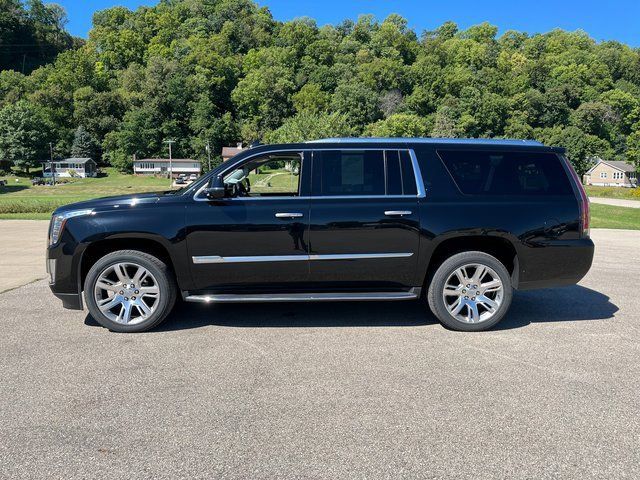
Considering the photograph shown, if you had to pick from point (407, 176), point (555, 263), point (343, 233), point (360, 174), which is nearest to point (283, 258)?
point (343, 233)

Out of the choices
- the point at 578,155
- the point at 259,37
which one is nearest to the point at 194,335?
the point at 578,155

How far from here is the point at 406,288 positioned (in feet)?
16.4

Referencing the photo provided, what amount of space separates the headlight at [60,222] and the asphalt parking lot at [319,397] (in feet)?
3.16

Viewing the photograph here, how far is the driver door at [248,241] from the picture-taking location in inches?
187

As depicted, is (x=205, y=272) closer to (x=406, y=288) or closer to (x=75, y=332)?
(x=75, y=332)

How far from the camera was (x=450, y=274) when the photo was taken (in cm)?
491

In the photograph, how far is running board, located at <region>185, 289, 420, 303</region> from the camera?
4.84 m

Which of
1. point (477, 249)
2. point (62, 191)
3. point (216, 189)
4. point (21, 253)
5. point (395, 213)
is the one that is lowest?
→ point (21, 253)

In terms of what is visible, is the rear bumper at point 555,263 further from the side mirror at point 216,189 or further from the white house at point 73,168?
the white house at point 73,168

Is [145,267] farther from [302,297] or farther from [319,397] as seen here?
[319,397]

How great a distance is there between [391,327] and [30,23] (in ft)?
587

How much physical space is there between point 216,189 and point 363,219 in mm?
1476

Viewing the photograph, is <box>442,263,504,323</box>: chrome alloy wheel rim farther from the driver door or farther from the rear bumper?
the driver door

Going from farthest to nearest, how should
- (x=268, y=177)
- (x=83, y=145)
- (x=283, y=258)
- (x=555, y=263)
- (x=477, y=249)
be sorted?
(x=83, y=145) → (x=268, y=177) → (x=477, y=249) → (x=555, y=263) → (x=283, y=258)
